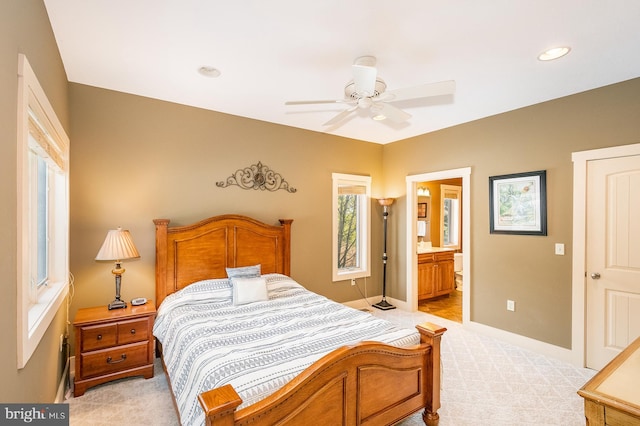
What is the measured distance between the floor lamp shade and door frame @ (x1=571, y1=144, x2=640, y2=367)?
4407mm

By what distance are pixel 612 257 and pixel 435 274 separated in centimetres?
273

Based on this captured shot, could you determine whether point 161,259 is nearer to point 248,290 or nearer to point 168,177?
point 168,177

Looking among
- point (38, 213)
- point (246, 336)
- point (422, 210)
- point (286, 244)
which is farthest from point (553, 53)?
point (422, 210)

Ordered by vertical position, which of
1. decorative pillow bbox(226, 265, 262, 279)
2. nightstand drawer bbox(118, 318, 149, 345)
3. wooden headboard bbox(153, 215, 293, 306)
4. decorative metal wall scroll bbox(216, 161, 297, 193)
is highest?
decorative metal wall scroll bbox(216, 161, 297, 193)

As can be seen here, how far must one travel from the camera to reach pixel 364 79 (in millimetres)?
2154

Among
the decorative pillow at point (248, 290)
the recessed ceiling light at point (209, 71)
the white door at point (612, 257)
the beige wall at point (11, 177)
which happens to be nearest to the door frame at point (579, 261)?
the white door at point (612, 257)

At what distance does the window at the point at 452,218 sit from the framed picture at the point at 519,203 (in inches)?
129

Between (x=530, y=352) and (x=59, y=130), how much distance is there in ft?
16.3

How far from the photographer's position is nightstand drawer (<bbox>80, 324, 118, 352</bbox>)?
2562 mm

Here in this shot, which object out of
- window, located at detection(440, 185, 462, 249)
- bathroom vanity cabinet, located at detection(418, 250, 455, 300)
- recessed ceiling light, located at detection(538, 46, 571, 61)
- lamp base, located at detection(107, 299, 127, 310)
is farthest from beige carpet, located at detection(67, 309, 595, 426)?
window, located at detection(440, 185, 462, 249)

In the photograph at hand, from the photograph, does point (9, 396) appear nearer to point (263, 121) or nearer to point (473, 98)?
point (263, 121)

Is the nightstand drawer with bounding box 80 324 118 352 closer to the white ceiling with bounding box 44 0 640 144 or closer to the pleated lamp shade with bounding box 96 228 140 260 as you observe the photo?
the pleated lamp shade with bounding box 96 228 140 260

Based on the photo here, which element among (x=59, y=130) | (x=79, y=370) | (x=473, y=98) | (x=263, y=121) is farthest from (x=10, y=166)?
(x=473, y=98)

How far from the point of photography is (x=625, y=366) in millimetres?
1338
